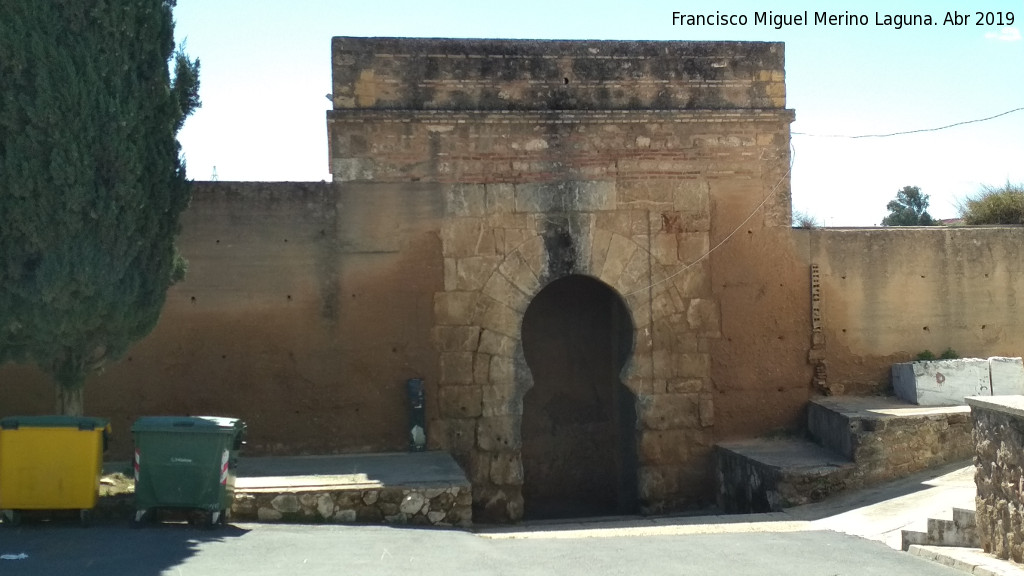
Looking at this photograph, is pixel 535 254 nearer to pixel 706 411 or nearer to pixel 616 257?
pixel 616 257

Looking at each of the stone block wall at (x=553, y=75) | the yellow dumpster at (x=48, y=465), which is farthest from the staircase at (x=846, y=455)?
the yellow dumpster at (x=48, y=465)

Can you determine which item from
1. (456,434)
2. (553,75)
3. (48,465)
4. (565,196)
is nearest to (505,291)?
(565,196)

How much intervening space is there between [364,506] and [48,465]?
2662mm

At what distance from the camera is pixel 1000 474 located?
6844 mm

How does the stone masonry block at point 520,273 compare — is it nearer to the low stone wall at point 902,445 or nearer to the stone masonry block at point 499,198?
the stone masonry block at point 499,198

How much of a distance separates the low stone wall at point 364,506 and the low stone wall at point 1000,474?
430 cm

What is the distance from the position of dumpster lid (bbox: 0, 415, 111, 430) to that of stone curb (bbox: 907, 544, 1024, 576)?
6.58 metres

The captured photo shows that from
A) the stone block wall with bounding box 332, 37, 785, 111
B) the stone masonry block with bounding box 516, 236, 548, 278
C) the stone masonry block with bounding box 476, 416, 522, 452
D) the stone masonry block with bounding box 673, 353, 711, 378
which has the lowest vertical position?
the stone masonry block with bounding box 476, 416, 522, 452

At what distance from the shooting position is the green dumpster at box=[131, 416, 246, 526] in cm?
798

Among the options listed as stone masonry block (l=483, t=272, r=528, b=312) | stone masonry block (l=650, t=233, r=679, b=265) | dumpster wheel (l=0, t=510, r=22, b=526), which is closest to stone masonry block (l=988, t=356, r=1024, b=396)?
stone masonry block (l=650, t=233, r=679, b=265)

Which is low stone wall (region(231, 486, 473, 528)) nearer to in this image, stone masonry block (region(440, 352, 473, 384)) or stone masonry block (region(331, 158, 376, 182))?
stone masonry block (region(440, 352, 473, 384))

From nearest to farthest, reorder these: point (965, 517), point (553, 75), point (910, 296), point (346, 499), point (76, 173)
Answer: point (965, 517) < point (76, 173) < point (346, 499) < point (553, 75) < point (910, 296)

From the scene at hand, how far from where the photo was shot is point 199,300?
10875 mm

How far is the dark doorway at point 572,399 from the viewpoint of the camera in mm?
12984
